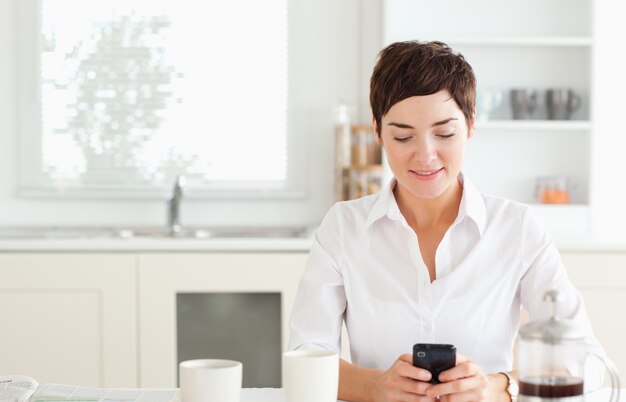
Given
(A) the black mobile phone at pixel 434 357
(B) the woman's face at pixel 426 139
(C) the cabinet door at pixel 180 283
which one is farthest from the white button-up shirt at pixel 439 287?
(C) the cabinet door at pixel 180 283

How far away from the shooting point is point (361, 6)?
4.04m

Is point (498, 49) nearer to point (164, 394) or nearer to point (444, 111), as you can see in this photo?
point (444, 111)

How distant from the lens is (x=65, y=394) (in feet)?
5.10

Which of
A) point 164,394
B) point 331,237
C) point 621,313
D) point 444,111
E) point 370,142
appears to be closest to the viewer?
point 164,394

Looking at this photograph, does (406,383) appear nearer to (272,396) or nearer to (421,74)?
(272,396)

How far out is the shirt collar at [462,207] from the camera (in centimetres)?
185

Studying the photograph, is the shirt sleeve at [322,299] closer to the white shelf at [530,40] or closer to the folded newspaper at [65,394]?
the folded newspaper at [65,394]

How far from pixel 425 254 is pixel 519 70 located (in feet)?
7.70

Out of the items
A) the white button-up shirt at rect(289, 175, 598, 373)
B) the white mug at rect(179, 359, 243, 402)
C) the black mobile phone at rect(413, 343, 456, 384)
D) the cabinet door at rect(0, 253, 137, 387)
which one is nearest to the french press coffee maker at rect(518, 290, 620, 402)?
the black mobile phone at rect(413, 343, 456, 384)

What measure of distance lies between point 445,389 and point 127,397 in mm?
517

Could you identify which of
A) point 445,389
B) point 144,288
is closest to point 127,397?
point 445,389

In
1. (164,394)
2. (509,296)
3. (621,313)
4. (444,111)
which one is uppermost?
(444,111)

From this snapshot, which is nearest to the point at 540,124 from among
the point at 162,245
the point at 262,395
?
the point at 162,245

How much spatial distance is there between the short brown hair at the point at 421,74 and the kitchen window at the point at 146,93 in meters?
2.28
